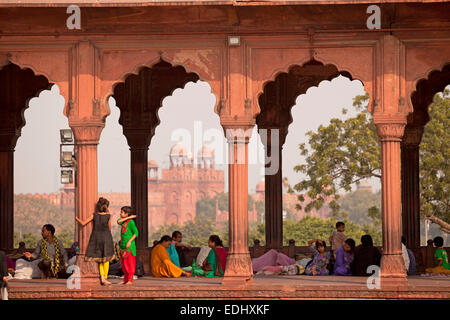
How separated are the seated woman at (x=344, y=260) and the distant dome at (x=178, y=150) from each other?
104169 mm

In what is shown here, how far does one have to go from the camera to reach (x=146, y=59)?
14.2 metres

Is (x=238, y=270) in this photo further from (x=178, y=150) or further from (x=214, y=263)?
(x=178, y=150)

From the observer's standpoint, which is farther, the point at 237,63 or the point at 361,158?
the point at 361,158

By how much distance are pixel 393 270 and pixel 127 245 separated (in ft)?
11.6

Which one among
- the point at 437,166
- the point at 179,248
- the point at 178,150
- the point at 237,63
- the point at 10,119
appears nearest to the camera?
the point at 237,63

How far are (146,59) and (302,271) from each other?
157 inches

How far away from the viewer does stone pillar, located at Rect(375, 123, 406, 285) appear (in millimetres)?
13695

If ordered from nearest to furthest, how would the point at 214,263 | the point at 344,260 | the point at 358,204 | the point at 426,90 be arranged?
the point at 344,260 → the point at 214,263 → the point at 426,90 → the point at 358,204

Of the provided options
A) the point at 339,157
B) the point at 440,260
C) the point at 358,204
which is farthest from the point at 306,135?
the point at 358,204

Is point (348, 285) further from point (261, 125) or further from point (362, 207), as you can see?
point (362, 207)

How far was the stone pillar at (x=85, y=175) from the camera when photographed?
13.9 metres

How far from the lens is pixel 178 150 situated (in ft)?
402

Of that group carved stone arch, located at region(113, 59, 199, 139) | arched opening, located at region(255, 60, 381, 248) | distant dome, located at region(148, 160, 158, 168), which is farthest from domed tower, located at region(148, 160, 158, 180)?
carved stone arch, located at region(113, 59, 199, 139)

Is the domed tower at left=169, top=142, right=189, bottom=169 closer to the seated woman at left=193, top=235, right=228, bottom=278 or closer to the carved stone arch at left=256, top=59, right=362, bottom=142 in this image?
the carved stone arch at left=256, top=59, right=362, bottom=142
